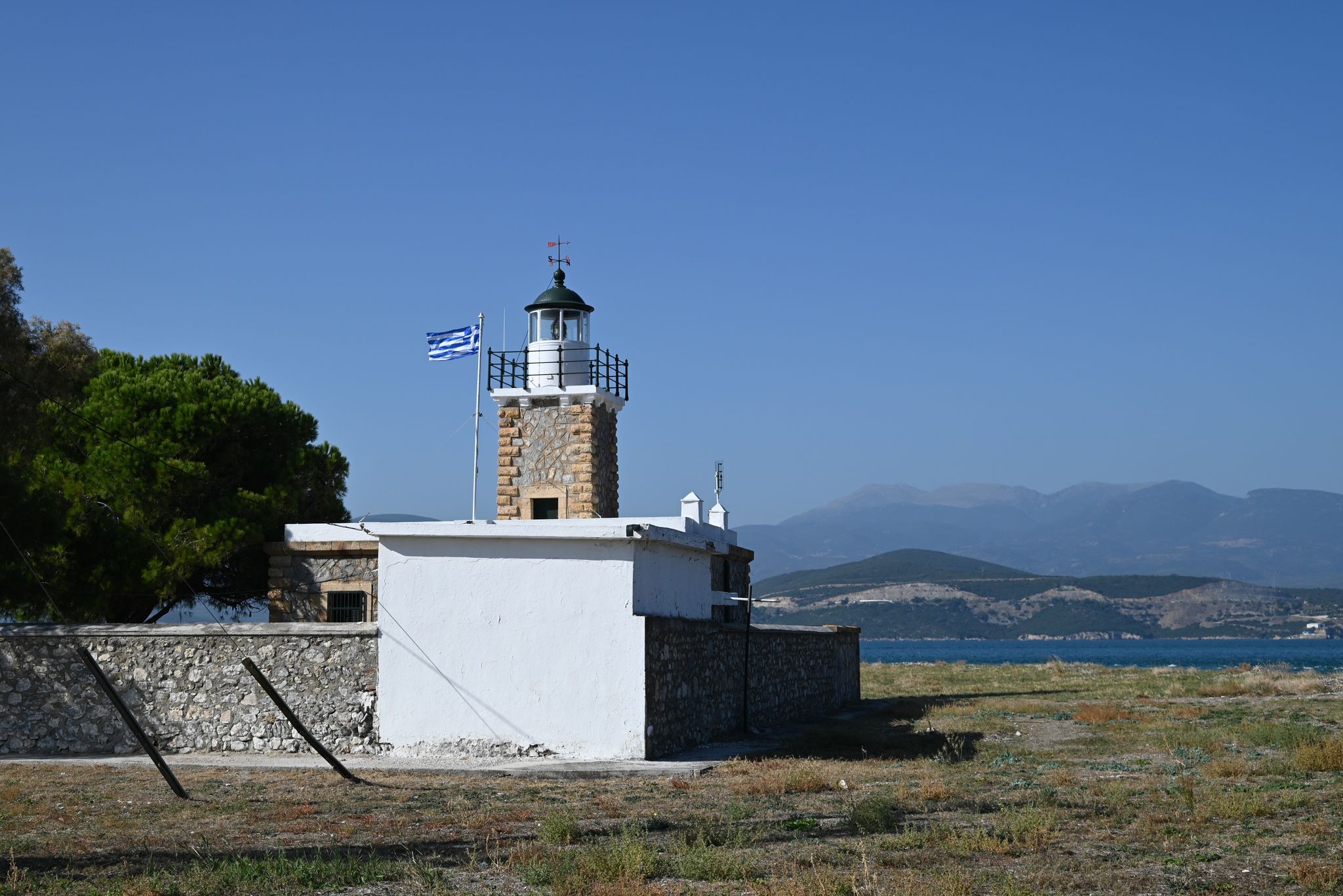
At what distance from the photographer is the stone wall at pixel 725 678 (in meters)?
17.0

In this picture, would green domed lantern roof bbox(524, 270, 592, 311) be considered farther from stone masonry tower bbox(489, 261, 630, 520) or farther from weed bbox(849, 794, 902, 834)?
weed bbox(849, 794, 902, 834)

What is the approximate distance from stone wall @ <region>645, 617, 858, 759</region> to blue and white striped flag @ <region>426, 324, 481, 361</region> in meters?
7.27

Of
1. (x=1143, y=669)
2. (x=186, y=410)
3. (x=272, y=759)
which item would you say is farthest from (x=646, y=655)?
(x=1143, y=669)

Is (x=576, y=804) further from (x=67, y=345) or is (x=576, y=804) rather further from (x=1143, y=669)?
(x=1143, y=669)

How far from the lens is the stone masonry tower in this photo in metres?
25.7

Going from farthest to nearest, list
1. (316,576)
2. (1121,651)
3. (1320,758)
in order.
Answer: (1121,651) → (316,576) → (1320,758)

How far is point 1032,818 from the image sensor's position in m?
10.7

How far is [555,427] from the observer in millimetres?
25969

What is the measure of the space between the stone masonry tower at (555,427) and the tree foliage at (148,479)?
3.85m

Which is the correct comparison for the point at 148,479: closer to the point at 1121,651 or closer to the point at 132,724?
the point at 132,724

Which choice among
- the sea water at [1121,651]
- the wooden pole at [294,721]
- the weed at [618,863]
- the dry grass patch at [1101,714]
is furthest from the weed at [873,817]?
the sea water at [1121,651]

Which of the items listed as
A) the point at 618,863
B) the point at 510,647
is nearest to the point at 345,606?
the point at 510,647

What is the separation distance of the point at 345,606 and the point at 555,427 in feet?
20.1

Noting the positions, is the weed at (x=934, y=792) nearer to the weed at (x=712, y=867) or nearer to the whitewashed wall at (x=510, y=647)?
the weed at (x=712, y=867)
